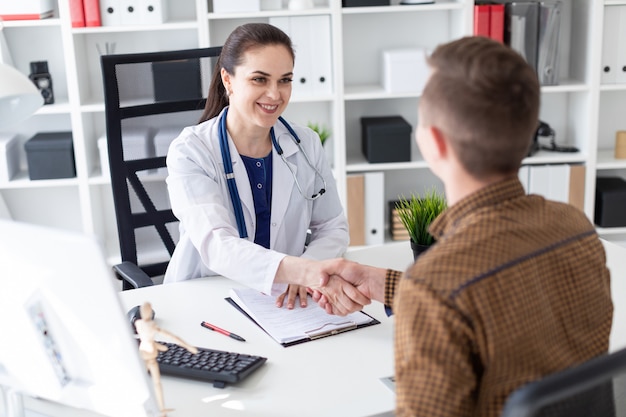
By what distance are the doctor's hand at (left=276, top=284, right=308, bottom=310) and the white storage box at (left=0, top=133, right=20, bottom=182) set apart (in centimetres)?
220

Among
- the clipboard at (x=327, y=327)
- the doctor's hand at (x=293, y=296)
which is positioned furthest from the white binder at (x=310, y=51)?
the clipboard at (x=327, y=327)

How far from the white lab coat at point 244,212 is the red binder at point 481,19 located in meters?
1.56

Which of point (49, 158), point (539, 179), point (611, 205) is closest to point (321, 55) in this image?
point (539, 179)

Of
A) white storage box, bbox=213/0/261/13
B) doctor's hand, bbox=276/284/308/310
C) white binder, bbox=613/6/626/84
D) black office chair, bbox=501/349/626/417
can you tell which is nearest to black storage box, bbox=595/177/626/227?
white binder, bbox=613/6/626/84

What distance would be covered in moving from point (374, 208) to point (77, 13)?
155 centimetres

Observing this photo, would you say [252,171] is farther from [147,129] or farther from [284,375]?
[284,375]

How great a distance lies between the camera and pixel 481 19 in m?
3.58

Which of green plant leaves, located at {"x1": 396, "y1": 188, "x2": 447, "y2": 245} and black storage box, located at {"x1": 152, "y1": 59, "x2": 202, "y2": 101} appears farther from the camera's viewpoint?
black storage box, located at {"x1": 152, "y1": 59, "x2": 202, "y2": 101}

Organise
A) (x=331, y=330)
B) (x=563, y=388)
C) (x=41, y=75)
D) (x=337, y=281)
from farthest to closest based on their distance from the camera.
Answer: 1. (x=41, y=75)
2. (x=337, y=281)
3. (x=331, y=330)
4. (x=563, y=388)

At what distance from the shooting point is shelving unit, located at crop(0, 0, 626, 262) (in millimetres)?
3559

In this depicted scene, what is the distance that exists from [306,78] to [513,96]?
2.63m

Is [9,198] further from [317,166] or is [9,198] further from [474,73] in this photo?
[474,73]

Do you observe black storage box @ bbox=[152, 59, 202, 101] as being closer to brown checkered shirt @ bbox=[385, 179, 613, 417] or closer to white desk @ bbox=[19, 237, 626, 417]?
white desk @ bbox=[19, 237, 626, 417]

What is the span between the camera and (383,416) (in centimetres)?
135
